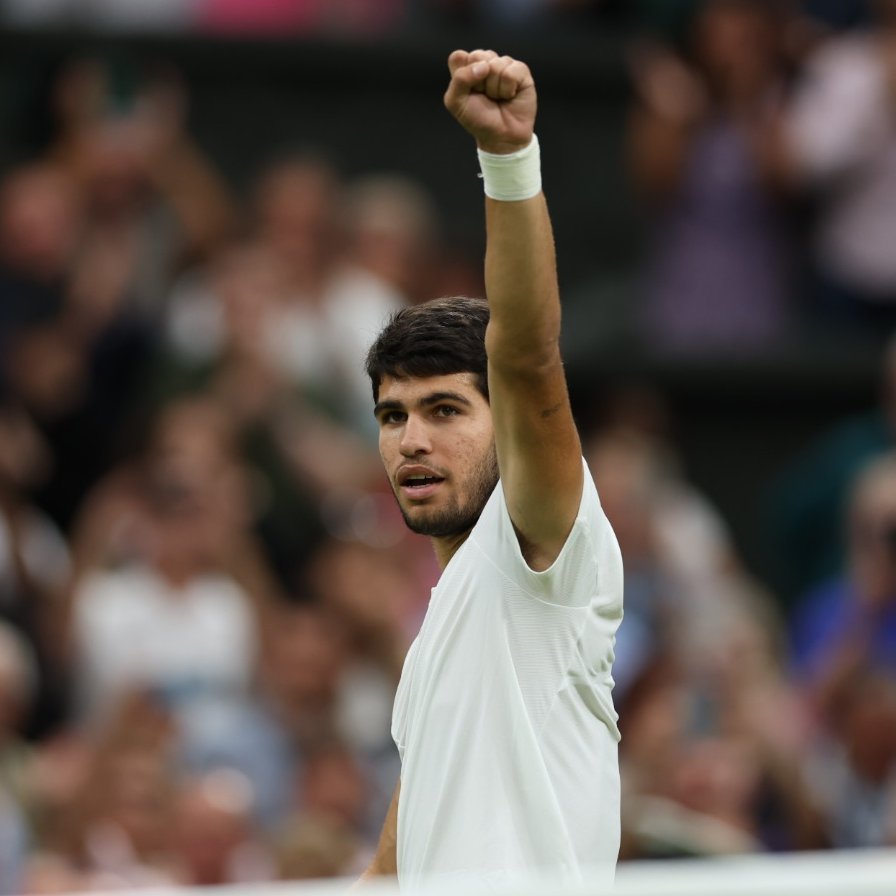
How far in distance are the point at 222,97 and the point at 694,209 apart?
8.24ft

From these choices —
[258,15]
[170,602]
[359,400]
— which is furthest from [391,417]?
[258,15]

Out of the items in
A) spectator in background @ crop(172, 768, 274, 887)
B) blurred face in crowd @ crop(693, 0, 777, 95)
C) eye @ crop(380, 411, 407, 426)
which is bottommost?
spectator in background @ crop(172, 768, 274, 887)

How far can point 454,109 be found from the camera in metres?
3.38

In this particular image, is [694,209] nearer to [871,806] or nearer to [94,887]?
[871,806]

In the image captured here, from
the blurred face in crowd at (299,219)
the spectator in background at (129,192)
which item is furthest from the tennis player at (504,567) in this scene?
the blurred face in crowd at (299,219)

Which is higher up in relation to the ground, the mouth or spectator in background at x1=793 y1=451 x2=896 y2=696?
the mouth

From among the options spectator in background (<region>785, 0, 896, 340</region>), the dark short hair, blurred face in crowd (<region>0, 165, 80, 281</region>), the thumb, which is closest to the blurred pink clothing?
blurred face in crowd (<region>0, 165, 80, 281</region>)

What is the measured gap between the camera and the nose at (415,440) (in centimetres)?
359

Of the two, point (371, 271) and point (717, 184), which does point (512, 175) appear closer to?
point (371, 271)

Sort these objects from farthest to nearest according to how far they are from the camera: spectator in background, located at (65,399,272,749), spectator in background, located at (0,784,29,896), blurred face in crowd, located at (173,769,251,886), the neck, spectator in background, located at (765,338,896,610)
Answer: spectator in background, located at (765,338,896,610) < spectator in background, located at (65,399,272,749) < blurred face in crowd, located at (173,769,251,886) < spectator in background, located at (0,784,29,896) < the neck

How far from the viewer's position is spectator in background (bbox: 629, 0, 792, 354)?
424 inches

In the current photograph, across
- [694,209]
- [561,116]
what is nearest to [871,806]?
[694,209]

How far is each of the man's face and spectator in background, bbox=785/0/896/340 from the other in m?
7.37

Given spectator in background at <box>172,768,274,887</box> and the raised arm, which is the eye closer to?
the raised arm
